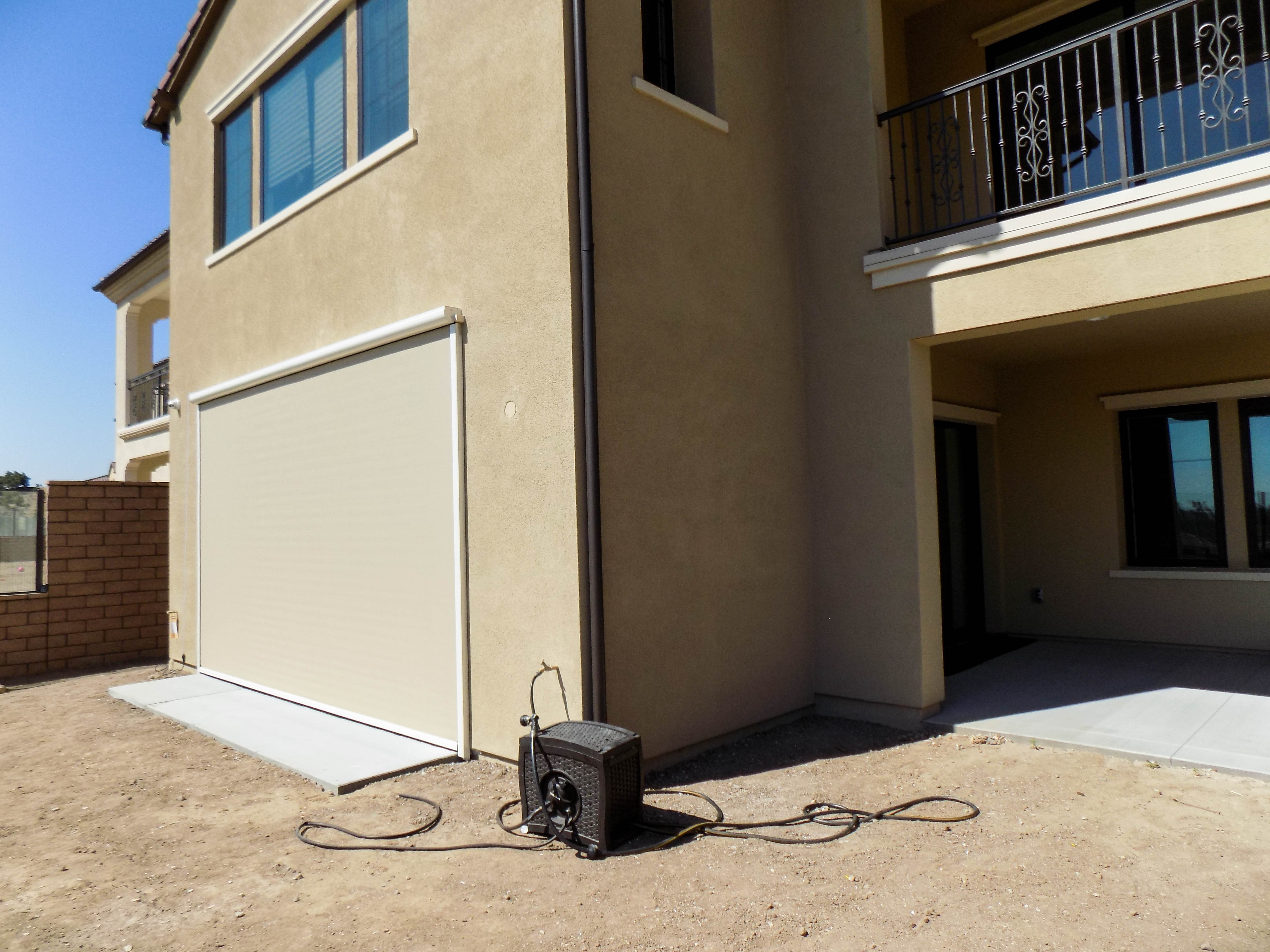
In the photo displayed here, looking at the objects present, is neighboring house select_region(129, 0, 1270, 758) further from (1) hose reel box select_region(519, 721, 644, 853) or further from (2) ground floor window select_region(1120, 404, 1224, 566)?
(1) hose reel box select_region(519, 721, 644, 853)

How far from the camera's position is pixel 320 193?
7270 mm

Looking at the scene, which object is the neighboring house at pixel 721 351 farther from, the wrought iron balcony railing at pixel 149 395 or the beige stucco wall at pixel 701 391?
the wrought iron balcony railing at pixel 149 395

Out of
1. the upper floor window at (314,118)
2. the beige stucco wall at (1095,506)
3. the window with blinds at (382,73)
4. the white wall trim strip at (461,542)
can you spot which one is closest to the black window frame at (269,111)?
the upper floor window at (314,118)

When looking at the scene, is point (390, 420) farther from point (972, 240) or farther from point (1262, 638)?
point (1262, 638)

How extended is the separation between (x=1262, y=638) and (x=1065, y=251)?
185 inches

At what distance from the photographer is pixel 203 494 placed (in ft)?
30.5

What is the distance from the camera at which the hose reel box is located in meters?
4.05

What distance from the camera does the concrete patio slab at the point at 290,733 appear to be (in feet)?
17.9

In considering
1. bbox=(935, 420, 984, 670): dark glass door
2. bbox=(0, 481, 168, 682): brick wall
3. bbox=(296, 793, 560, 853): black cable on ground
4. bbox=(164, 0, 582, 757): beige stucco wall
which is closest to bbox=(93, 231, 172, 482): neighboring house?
bbox=(0, 481, 168, 682): brick wall

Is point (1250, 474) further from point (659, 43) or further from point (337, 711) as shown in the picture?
point (337, 711)

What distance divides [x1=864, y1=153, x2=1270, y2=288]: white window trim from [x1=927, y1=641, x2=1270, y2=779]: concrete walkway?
3.14 metres

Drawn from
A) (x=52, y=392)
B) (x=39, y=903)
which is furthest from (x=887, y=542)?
(x=52, y=392)

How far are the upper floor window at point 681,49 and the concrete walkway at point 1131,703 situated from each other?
15.9 feet

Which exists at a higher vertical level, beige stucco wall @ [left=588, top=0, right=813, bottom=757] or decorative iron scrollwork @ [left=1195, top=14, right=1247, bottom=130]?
decorative iron scrollwork @ [left=1195, top=14, right=1247, bottom=130]
